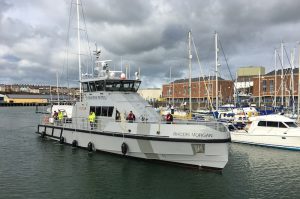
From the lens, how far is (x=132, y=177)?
15.9 metres

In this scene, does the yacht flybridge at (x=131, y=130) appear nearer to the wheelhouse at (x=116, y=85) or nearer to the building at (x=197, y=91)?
the wheelhouse at (x=116, y=85)

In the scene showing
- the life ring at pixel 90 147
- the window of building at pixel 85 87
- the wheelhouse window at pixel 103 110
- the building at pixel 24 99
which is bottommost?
the life ring at pixel 90 147

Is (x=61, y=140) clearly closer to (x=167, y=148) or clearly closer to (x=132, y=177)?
(x=132, y=177)

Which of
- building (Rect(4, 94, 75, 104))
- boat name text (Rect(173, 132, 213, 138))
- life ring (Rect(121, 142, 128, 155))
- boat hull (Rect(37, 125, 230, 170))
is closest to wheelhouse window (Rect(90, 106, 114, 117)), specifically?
boat hull (Rect(37, 125, 230, 170))

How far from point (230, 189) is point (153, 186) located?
134 inches

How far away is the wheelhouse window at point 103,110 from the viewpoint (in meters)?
20.1

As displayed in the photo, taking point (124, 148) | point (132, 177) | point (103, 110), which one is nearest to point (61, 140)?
point (103, 110)

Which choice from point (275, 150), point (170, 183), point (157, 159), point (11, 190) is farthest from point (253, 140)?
point (11, 190)

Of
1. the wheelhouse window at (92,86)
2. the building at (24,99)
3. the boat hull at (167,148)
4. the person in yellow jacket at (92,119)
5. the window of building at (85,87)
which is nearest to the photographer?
the boat hull at (167,148)

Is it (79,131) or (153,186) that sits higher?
(79,131)

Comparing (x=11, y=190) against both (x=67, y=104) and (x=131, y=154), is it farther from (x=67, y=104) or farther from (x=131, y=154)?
(x=67, y=104)

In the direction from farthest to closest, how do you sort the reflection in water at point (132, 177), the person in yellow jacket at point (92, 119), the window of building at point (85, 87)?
1. the window of building at point (85, 87)
2. the person in yellow jacket at point (92, 119)
3. the reflection in water at point (132, 177)

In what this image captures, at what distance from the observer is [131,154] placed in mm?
18547

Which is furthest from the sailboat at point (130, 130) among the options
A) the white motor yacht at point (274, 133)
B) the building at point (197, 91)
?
the building at point (197, 91)
